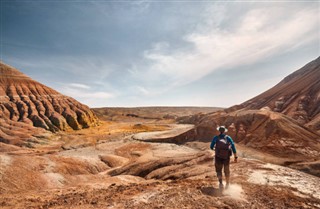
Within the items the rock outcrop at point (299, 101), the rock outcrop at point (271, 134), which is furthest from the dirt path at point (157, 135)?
the rock outcrop at point (299, 101)

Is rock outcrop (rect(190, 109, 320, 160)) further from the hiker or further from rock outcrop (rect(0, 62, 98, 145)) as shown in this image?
rock outcrop (rect(0, 62, 98, 145))

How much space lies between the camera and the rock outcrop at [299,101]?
140ft

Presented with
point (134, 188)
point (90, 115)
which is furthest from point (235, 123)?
point (90, 115)

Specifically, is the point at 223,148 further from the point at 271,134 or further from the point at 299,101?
the point at 299,101

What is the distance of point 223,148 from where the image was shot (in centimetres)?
847

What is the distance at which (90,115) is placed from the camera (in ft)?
239

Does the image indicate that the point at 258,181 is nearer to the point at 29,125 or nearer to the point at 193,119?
the point at 29,125

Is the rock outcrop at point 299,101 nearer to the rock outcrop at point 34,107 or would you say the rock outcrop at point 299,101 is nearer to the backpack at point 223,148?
the backpack at point 223,148

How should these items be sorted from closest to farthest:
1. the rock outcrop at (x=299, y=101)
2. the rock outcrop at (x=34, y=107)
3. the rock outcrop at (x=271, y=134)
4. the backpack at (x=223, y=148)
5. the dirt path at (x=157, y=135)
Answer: the backpack at (x=223, y=148)
the rock outcrop at (x=271, y=134)
the dirt path at (x=157, y=135)
the rock outcrop at (x=299, y=101)
the rock outcrop at (x=34, y=107)

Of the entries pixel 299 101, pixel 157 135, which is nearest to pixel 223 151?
pixel 157 135

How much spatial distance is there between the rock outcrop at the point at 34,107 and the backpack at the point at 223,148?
4647 centimetres

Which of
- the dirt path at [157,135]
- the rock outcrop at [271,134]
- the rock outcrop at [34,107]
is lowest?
the dirt path at [157,135]

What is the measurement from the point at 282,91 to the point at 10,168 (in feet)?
204

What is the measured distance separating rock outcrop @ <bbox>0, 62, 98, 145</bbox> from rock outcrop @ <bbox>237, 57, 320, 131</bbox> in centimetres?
4967
